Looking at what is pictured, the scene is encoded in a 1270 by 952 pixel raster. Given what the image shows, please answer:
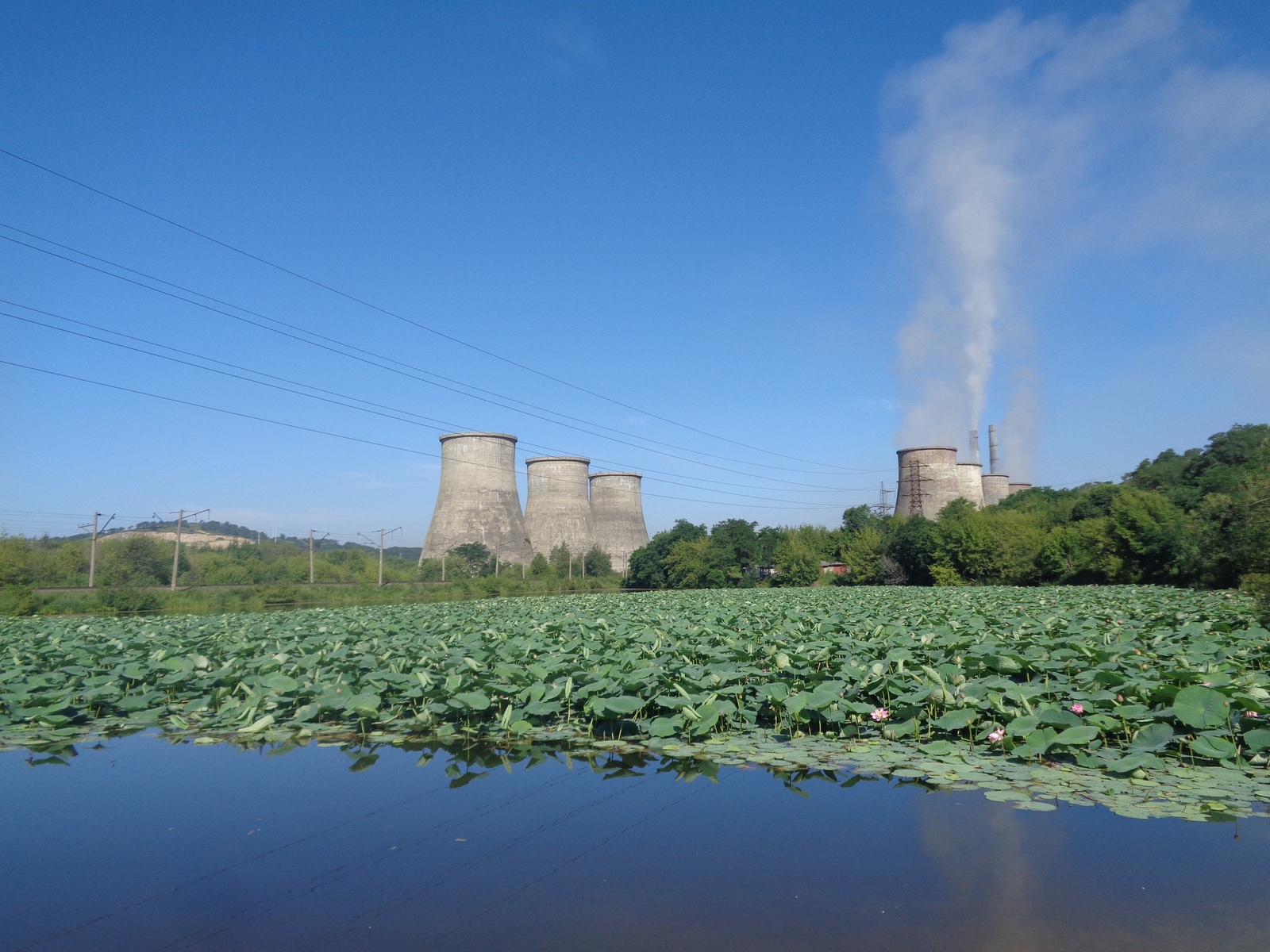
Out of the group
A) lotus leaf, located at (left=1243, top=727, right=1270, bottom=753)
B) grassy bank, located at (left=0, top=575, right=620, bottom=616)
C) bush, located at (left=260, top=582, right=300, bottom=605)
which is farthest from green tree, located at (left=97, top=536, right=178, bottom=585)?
lotus leaf, located at (left=1243, top=727, right=1270, bottom=753)

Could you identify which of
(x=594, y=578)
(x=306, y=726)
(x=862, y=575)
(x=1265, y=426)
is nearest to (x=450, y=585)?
(x=594, y=578)

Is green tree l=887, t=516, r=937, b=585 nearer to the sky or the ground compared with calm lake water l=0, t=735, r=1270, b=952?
nearer to the sky

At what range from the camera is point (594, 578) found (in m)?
32.4

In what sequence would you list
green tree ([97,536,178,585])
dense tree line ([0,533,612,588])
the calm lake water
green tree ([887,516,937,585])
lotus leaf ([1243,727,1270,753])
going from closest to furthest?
the calm lake water < lotus leaf ([1243,727,1270,753]) < dense tree line ([0,533,612,588]) < green tree ([97,536,178,585]) < green tree ([887,516,937,585])

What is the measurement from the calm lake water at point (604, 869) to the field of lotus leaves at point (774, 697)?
42cm

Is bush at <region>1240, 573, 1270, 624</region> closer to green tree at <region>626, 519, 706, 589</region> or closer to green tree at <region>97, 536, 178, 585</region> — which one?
green tree at <region>626, 519, 706, 589</region>

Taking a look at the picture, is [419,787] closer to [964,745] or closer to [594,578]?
[964,745]

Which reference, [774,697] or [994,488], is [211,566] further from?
[994,488]

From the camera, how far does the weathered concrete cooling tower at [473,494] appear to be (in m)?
26.8

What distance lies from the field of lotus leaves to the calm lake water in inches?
16.7

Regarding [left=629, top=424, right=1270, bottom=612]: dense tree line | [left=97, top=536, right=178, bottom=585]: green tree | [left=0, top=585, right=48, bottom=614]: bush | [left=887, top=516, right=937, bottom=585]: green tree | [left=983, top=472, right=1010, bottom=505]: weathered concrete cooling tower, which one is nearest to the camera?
[left=0, top=585, right=48, bottom=614]: bush

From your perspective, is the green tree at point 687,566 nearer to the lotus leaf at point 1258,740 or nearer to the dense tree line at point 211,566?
the dense tree line at point 211,566

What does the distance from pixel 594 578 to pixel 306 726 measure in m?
27.9

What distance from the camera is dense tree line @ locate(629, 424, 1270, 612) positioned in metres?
16.9
